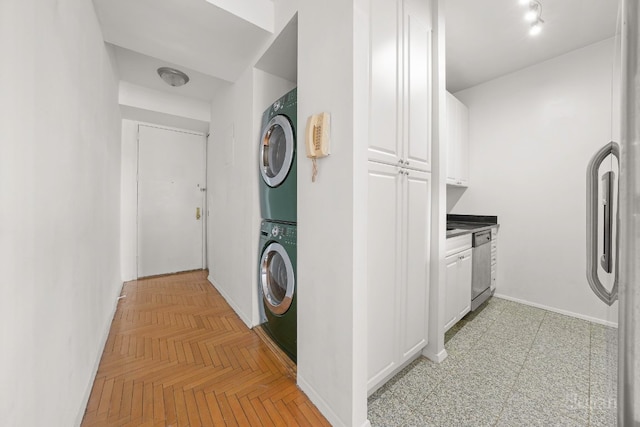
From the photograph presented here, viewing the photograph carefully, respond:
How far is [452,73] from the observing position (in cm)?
291

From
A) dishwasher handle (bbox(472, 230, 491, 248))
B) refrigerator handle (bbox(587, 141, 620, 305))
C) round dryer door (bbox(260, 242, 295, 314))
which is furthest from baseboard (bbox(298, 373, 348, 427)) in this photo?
dishwasher handle (bbox(472, 230, 491, 248))

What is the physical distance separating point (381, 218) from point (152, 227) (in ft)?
11.5

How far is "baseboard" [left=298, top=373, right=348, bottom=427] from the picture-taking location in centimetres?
121

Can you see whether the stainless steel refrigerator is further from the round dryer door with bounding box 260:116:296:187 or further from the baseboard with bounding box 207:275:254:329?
the baseboard with bounding box 207:275:254:329

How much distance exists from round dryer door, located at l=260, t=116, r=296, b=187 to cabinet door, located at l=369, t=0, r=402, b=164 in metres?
0.60

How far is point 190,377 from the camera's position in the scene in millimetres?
1575

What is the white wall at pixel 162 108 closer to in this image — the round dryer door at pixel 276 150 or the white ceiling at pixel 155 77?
the white ceiling at pixel 155 77

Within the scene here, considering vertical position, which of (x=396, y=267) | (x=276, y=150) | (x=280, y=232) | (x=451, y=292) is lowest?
(x=451, y=292)

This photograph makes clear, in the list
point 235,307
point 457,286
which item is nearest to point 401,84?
point 457,286

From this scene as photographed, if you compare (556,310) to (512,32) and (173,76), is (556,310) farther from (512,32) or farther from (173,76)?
(173,76)

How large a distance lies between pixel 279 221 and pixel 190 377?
116cm

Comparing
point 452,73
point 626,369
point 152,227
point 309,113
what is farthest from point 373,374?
point 152,227

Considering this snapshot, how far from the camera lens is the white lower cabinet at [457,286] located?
2016mm

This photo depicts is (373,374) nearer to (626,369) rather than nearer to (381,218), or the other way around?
(381,218)
